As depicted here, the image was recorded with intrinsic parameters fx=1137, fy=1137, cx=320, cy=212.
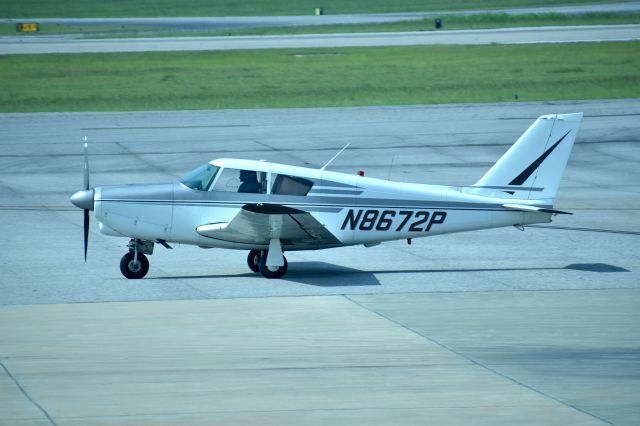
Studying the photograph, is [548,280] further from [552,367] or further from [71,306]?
[71,306]

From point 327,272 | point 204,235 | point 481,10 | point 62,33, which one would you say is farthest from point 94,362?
point 481,10

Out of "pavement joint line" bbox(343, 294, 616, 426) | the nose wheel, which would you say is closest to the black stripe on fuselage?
the nose wheel

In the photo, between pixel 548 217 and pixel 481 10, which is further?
pixel 481 10

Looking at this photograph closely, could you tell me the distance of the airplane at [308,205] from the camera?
19594 millimetres

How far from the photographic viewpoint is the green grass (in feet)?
333

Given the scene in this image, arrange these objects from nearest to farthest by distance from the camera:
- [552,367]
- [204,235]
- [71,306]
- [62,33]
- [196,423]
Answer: [196,423]
[552,367]
[71,306]
[204,235]
[62,33]

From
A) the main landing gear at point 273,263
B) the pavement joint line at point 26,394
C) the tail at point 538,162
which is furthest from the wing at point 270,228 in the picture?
the pavement joint line at point 26,394

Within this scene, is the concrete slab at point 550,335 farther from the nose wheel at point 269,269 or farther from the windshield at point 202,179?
the windshield at point 202,179

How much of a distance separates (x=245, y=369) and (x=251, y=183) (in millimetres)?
5743

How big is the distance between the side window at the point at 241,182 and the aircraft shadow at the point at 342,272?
1.60 m

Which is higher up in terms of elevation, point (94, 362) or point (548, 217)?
point (548, 217)

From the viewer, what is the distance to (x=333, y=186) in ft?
65.2

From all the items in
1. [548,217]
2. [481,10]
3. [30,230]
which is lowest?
[30,230]

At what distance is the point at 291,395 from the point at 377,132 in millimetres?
24755
